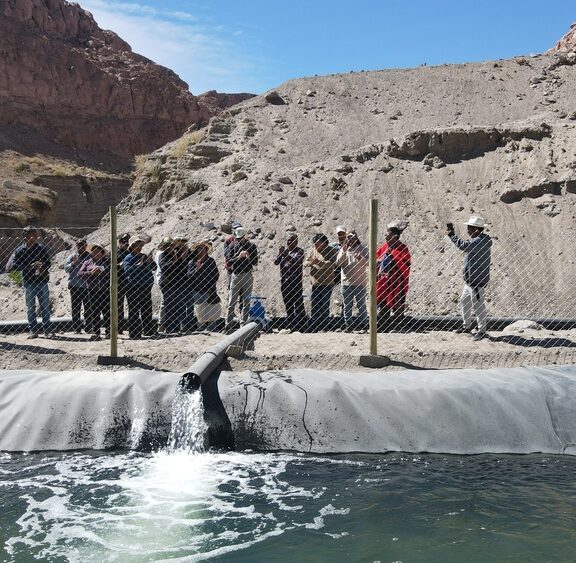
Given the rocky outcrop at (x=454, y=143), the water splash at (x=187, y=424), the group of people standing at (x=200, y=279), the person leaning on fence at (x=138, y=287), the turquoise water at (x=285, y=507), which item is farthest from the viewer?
the rocky outcrop at (x=454, y=143)

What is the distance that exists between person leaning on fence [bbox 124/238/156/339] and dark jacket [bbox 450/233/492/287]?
436cm

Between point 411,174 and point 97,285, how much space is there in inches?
496

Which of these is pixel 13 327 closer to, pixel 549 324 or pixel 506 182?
pixel 549 324

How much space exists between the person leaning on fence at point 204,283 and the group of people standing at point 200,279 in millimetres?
14

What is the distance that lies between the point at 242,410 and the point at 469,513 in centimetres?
231

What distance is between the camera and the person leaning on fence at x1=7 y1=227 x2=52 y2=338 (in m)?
9.58

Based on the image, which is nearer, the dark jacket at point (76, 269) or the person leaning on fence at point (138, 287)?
the person leaning on fence at point (138, 287)

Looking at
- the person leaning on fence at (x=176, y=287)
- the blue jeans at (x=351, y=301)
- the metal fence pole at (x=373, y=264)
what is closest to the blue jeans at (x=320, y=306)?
the blue jeans at (x=351, y=301)

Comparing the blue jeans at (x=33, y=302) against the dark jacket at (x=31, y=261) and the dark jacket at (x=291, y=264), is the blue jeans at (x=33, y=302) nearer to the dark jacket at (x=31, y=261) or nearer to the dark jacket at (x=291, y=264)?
the dark jacket at (x=31, y=261)

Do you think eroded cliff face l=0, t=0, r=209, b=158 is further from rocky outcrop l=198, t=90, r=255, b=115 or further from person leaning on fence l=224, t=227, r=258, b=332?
person leaning on fence l=224, t=227, r=258, b=332

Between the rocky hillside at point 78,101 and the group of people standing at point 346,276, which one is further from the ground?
the rocky hillside at point 78,101

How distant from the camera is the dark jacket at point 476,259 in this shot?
324 inches

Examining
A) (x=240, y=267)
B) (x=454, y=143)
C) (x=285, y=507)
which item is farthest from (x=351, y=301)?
(x=454, y=143)

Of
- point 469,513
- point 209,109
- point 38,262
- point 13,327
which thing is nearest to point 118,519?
point 469,513
